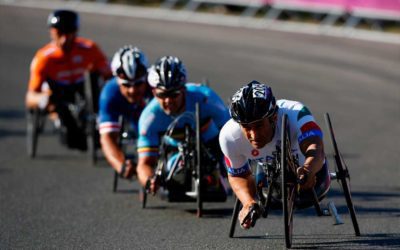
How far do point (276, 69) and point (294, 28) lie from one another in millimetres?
3195

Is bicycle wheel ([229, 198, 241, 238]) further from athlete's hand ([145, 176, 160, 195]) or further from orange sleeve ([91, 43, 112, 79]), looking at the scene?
orange sleeve ([91, 43, 112, 79])

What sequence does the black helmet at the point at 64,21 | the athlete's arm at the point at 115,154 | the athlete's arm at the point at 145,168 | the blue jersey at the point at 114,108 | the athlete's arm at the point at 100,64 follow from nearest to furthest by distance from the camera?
the athlete's arm at the point at 145,168
the athlete's arm at the point at 115,154
the blue jersey at the point at 114,108
the black helmet at the point at 64,21
the athlete's arm at the point at 100,64

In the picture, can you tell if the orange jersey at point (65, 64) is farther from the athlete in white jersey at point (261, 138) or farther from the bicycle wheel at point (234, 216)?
the athlete in white jersey at point (261, 138)

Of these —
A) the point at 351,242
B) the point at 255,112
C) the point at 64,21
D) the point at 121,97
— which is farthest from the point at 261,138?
the point at 64,21

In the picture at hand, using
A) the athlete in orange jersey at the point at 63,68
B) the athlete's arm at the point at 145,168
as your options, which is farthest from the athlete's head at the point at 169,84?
the athlete in orange jersey at the point at 63,68

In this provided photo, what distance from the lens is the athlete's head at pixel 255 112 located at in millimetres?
7004

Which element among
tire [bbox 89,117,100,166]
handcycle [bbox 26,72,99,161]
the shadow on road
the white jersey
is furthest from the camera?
handcycle [bbox 26,72,99,161]

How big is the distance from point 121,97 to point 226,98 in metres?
5.36

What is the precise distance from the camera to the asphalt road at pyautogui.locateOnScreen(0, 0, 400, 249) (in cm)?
843

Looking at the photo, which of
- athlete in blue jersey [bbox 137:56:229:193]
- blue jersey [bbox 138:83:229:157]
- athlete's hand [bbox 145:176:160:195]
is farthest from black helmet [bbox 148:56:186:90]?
athlete's hand [bbox 145:176:160:195]

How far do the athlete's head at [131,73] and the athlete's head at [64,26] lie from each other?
2.08 meters

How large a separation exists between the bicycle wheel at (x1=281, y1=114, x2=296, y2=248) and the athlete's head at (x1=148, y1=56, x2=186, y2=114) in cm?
195

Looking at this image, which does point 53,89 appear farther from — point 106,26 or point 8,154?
point 106,26

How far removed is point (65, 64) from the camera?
40.9 feet
